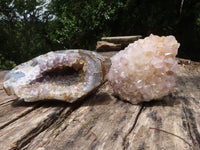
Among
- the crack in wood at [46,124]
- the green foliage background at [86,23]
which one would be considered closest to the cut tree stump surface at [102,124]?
the crack in wood at [46,124]

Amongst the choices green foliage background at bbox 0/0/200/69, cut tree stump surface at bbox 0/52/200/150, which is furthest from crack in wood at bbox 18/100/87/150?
green foliage background at bbox 0/0/200/69

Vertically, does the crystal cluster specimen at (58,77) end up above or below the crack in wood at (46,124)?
above

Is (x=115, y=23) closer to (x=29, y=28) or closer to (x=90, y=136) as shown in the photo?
(x=29, y=28)

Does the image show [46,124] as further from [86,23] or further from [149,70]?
[86,23]

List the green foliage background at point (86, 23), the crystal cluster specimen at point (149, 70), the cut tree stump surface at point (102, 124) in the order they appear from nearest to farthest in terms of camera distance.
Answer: the cut tree stump surface at point (102, 124) → the crystal cluster specimen at point (149, 70) → the green foliage background at point (86, 23)

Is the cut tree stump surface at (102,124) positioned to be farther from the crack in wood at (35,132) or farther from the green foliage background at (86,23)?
the green foliage background at (86,23)

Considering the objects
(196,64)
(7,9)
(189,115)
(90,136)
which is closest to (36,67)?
(90,136)
